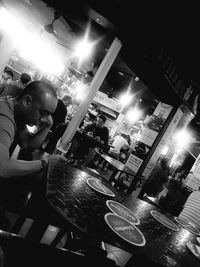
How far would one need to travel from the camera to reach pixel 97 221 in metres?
1.42

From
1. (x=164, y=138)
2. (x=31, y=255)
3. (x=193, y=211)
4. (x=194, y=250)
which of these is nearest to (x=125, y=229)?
(x=194, y=250)

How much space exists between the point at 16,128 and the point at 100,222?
1068mm

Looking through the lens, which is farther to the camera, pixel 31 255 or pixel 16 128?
pixel 16 128

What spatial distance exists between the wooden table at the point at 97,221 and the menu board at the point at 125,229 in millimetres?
36

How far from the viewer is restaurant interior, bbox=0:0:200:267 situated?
1.42 meters

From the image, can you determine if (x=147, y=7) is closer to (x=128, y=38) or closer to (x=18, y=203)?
(x=128, y=38)

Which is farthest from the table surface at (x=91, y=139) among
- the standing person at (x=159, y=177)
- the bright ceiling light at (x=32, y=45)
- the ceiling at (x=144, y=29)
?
the bright ceiling light at (x=32, y=45)

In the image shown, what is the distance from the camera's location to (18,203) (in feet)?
5.15

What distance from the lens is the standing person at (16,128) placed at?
1547mm

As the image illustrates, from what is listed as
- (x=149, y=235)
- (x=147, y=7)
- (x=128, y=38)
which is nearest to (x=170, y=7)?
(x=147, y=7)

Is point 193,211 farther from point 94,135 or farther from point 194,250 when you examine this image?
point 94,135

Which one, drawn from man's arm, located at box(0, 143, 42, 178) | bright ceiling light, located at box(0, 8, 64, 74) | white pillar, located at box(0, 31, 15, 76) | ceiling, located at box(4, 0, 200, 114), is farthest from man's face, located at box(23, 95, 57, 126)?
white pillar, located at box(0, 31, 15, 76)

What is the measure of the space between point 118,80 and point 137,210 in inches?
357

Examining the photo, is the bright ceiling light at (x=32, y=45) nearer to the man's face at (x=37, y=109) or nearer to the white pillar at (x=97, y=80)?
the white pillar at (x=97, y=80)
